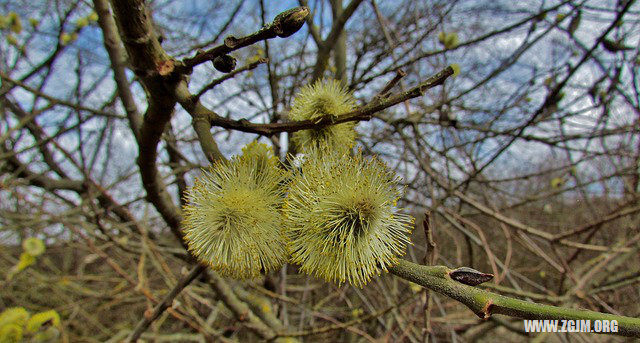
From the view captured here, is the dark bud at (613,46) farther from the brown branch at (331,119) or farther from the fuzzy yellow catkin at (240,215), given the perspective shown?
the fuzzy yellow catkin at (240,215)

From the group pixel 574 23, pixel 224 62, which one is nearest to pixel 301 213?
pixel 224 62

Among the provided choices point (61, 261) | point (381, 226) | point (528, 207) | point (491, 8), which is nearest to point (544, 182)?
point (528, 207)

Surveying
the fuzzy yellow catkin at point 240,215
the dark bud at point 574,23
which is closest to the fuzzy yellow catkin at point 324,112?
the fuzzy yellow catkin at point 240,215

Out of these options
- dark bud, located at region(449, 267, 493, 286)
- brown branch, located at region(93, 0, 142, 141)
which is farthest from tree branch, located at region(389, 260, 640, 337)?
brown branch, located at region(93, 0, 142, 141)

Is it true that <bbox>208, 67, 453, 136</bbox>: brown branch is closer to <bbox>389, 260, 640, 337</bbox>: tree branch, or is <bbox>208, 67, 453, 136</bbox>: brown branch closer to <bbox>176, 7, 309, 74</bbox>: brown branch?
<bbox>176, 7, 309, 74</bbox>: brown branch

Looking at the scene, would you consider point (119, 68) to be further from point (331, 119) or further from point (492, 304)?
point (492, 304)
